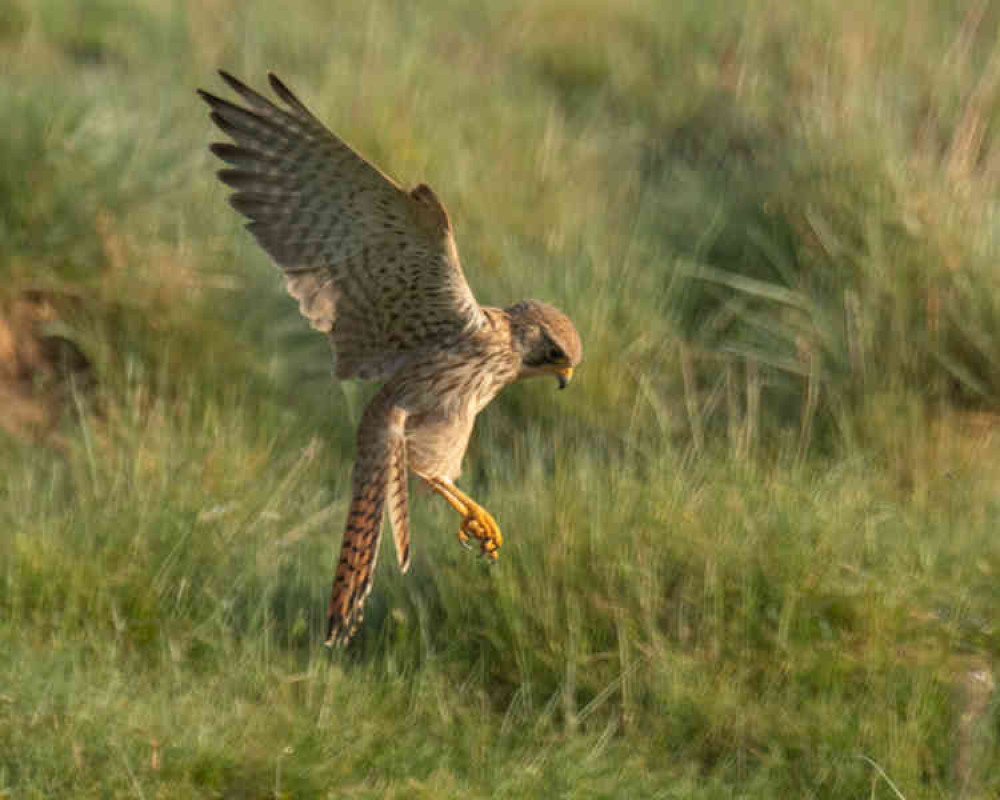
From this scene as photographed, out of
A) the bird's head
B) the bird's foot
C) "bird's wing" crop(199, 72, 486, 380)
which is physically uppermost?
"bird's wing" crop(199, 72, 486, 380)

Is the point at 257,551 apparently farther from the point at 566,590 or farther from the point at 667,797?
the point at 667,797

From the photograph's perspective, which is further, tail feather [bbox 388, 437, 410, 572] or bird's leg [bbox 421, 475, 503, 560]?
bird's leg [bbox 421, 475, 503, 560]

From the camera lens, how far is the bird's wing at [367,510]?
15.0 ft

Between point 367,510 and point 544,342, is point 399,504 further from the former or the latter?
point 544,342

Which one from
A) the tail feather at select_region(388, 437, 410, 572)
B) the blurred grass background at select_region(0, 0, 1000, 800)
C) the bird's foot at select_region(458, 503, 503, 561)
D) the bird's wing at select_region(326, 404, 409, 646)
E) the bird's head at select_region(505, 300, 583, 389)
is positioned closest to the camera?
the blurred grass background at select_region(0, 0, 1000, 800)

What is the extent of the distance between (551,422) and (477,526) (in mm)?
1463

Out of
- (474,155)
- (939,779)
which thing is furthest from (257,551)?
(474,155)

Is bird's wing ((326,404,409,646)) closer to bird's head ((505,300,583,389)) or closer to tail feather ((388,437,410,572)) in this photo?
tail feather ((388,437,410,572))

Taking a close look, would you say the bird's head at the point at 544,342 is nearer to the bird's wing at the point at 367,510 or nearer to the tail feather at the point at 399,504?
the bird's wing at the point at 367,510

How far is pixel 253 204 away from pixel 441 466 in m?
0.98

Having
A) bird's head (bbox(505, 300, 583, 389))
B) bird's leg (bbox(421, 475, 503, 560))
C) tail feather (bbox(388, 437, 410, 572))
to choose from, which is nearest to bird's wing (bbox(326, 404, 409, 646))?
tail feather (bbox(388, 437, 410, 572))

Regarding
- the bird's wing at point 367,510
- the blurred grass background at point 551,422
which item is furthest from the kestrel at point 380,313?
the blurred grass background at point 551,422

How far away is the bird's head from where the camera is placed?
524 centimetres

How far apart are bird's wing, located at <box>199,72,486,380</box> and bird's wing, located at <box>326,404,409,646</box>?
0.24 m
